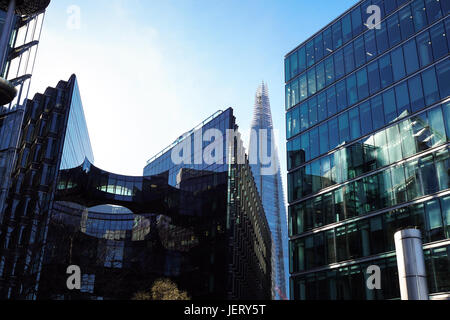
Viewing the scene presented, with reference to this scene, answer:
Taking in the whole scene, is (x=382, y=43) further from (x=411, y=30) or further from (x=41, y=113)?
(x=41, y=113)

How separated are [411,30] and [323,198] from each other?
18.0 metres

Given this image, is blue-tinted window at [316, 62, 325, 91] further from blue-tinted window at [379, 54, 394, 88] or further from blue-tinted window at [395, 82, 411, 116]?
blue-tinted window at [395, 82, 411, 116]

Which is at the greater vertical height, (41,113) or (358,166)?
(41,113)

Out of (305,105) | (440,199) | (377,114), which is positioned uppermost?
(305,105)

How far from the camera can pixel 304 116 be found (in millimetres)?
53281

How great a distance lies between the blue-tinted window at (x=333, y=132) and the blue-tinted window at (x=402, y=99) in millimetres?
7297

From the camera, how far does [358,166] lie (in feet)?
148

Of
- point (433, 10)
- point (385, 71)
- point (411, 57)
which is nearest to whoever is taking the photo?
point (433, 10)

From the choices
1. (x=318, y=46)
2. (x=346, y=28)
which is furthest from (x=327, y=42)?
(x=346, y=28)

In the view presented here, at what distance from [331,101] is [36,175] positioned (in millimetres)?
36699

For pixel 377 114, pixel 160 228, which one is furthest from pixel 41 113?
pixel 377 114

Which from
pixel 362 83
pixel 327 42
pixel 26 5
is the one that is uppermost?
pixel 327 42

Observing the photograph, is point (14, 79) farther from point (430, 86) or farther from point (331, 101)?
point (430, 86)
